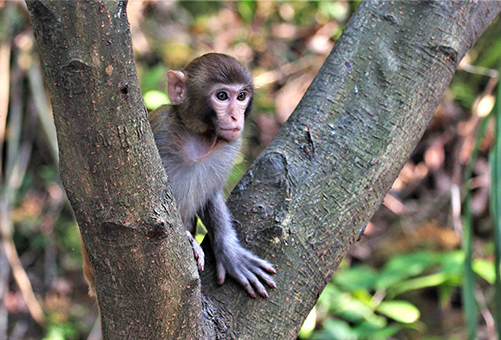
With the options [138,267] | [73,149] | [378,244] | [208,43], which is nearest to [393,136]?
[138,267]

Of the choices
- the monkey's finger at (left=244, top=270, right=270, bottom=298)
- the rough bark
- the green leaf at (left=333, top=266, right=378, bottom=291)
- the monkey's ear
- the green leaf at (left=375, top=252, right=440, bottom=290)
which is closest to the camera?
the rough bark

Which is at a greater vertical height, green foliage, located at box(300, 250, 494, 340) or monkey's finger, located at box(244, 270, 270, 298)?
monkey's finger, located at box(244, 270, 270, 298)

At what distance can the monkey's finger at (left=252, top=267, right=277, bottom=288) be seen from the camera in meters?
2.01

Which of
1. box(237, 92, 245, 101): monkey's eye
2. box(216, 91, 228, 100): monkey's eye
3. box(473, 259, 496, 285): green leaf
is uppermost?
box(237, 92, 245, 101): monkey's eye

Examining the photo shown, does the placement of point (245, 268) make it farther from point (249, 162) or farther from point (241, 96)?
point (249, 162)

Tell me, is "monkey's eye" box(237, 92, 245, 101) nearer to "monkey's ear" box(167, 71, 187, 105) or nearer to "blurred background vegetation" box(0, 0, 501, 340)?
"monkey's ear" box(167, 71, 187, 105)

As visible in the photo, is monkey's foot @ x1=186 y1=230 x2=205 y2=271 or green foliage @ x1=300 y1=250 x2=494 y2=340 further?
green foliage @ x1=300 y1=250 x2=494 y2=340

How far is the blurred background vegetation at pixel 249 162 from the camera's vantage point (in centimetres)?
475

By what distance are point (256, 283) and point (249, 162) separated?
4.12m

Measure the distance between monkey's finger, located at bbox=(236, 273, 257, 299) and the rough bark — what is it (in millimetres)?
284

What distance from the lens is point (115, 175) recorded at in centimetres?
138

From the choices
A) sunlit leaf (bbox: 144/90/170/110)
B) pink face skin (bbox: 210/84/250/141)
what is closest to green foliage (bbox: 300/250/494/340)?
pink face skin (bbox: 210/84/250/141)

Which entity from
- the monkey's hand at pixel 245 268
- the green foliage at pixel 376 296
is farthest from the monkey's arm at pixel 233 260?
the green foliage at pixel 376 296

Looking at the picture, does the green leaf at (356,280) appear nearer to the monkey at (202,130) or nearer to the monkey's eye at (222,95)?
the monkey at (202,130)
